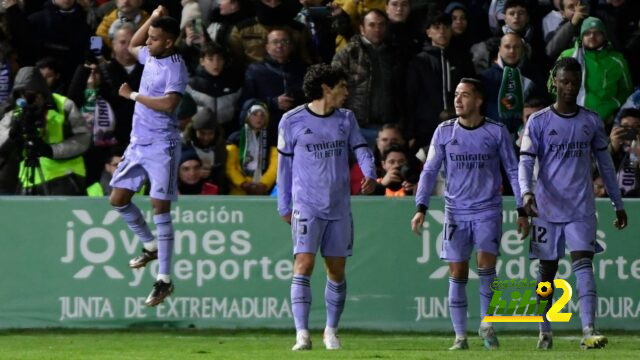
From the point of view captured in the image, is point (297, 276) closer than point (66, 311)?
Yes

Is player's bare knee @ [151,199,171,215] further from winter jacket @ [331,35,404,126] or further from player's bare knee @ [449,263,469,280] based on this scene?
winter jacket @ [331,35,404,126]

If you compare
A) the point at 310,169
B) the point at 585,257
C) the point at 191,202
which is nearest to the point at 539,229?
the point at 585,257

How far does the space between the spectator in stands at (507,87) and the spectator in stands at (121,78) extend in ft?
13.5

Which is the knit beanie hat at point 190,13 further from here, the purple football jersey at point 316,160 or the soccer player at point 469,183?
the soccer player at point 469,183

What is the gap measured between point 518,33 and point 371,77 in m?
1.90

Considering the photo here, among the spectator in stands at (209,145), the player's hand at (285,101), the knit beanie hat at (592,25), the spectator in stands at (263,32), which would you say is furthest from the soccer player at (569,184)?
the spectator in stands at (263,32)

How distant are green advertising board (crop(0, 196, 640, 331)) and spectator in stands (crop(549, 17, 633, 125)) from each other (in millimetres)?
2293

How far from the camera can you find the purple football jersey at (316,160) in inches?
561

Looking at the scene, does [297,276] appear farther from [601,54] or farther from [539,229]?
[601,54]

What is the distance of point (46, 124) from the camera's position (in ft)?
59.4

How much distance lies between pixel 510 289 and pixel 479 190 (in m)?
3.14

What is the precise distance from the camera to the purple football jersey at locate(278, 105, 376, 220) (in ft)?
46.7

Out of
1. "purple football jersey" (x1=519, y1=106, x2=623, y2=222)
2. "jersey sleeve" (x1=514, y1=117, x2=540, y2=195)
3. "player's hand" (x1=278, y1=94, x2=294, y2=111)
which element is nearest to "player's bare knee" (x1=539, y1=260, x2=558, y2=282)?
"purple football jersey" (x1=519, y1=106, x2=623, y2=222)

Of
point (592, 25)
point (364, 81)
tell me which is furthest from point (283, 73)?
point (592, 25)
